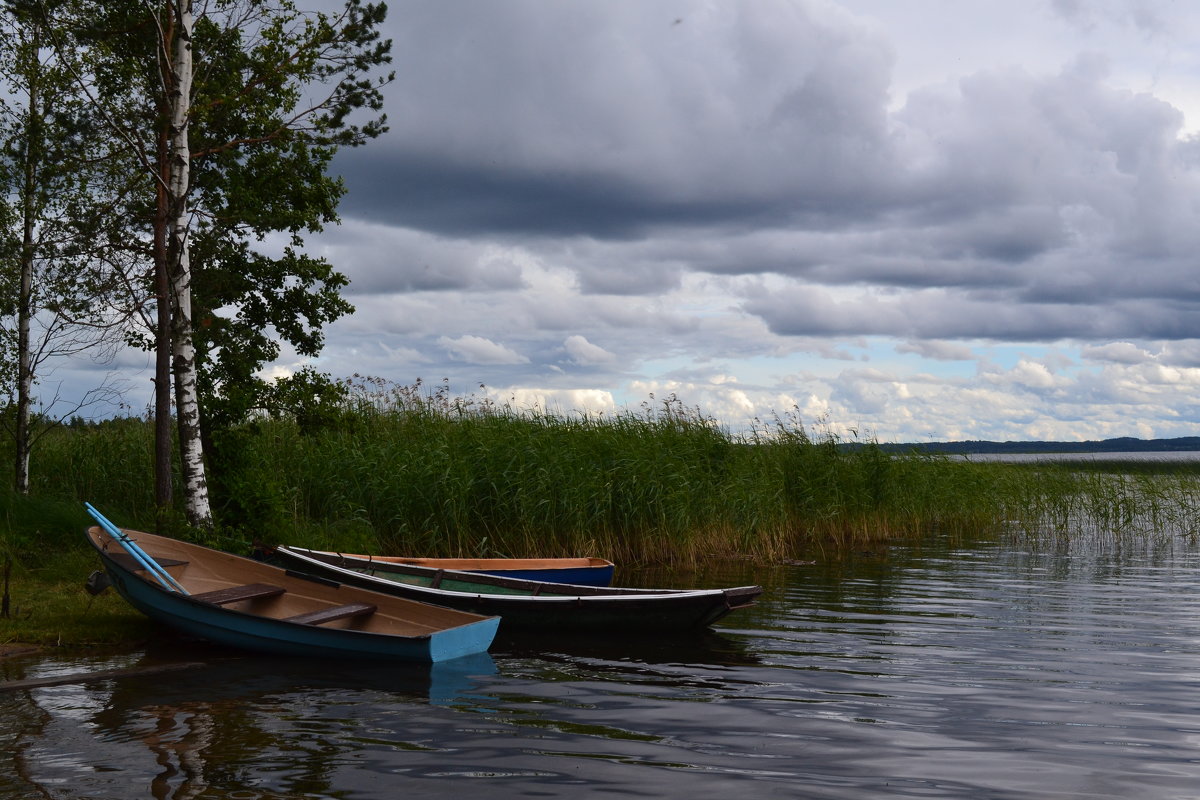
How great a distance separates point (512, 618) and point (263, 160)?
31.7 feet

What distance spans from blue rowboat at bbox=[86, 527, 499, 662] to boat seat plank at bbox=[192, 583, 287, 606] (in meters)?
0.01

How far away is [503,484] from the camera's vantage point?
15789mm

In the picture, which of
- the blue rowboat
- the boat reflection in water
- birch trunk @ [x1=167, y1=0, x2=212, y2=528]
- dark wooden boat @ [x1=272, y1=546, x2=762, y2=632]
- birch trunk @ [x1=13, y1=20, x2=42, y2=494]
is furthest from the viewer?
birch trunk @ [x1=13, y1=20, x2=42, y2=494]

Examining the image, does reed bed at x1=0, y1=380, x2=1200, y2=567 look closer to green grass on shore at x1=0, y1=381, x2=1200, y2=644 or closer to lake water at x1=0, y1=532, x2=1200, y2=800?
green grass on shore at x1=0, y1=381, x2=1200, y2=644

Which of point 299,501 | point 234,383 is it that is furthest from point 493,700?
point 234,383

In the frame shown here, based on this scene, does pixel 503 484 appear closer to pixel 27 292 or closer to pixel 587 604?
pixel 587 604

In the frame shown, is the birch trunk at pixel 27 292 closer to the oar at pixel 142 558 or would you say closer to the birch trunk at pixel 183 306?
the birch trunk at pixel 183 306

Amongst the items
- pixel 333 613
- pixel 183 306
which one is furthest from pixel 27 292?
pixel 333 613

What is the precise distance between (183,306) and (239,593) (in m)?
5.09

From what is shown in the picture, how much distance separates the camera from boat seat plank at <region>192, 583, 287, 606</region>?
10.2 m

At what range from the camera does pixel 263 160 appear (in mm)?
16703

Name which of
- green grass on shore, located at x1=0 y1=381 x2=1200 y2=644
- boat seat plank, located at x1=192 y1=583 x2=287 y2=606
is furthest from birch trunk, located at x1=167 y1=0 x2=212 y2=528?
boat seat plank, located at x1=192 y1=583 x2=287 y2=606

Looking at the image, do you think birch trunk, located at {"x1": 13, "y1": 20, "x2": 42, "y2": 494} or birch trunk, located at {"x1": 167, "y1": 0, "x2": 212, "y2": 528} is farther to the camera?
birch trunk, located at {"x1": 13, "y1": 20, "x2": 42, "y2": 494}

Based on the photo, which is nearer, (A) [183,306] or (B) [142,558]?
(B) [142,558]
